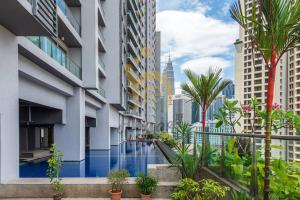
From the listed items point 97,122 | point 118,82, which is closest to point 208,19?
point 118,82

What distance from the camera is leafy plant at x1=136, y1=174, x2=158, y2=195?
6457mm

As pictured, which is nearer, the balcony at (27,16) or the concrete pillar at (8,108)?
the balcony at (27,16)

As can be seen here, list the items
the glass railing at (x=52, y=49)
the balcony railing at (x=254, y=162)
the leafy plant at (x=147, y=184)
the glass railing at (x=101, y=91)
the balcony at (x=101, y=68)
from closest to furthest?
the balcony railing at (x=254, y=162)
the leafy plant at (x=147, y=184)
the glass railing at (x=52, y=49)
the balcony at (x=101, y=68)
the glass railing at (x=101, y=91)

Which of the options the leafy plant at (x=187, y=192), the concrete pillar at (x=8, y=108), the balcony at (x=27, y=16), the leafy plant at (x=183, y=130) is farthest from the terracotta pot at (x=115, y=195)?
the leafy plant at (x=183, y=130)

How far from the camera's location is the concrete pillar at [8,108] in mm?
6852

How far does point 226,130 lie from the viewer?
818 centimetres

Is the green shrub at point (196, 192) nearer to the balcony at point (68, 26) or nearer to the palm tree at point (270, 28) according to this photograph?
the palm tree at point (270, 28)

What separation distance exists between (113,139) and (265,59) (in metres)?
30.6

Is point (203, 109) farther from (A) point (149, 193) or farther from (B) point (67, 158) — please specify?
(B) point (67, 158)

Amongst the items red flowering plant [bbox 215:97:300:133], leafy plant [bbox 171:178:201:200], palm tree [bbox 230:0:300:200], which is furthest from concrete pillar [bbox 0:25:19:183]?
palm tree [bbox 230:0:300:200]

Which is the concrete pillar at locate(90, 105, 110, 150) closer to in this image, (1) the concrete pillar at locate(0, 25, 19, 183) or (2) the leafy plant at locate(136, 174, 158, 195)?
(1) the concrete pillar at locate(0, 25, 19, 183)

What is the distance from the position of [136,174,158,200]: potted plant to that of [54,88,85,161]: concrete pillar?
10.7 metres

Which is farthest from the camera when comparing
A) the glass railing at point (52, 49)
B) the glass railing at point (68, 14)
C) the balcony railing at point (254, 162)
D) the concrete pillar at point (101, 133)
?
the concrete pillar at point (101, 133)

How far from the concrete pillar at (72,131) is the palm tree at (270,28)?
46.2 feet
